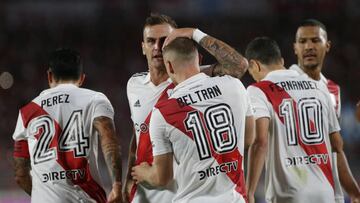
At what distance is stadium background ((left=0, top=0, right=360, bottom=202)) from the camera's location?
19969 millimetres

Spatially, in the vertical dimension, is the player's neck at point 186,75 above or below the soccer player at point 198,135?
above

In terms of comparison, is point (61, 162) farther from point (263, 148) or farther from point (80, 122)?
point (263, 148)

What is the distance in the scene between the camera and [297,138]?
617cm

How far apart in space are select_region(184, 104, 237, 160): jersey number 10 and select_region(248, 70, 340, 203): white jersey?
107cm

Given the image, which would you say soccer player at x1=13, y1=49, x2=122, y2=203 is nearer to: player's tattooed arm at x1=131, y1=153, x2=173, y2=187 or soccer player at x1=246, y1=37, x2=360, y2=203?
player's tattooed arm at x1=131, y1=153, x2=173, y2=187

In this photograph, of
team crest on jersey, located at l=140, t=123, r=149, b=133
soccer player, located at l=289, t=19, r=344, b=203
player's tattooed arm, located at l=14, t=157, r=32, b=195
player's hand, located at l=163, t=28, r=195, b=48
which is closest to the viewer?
player's hand, located at l=163, t=28, r=195, b=48

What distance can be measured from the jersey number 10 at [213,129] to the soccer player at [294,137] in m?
1.03

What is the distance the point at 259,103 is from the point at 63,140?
1592mm

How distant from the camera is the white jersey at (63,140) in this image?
5.91 metres

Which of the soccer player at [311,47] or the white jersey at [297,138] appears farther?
the soccer player at [311,47]

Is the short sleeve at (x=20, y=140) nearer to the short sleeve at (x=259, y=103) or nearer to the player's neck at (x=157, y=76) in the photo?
the player's neck at (x=157, y=76)

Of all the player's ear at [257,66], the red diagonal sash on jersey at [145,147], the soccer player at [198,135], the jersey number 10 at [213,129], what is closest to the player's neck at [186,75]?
the soccer player at [198,135]

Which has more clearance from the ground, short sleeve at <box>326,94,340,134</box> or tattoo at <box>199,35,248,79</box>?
tattoo at <box>199,35,248,79</box>

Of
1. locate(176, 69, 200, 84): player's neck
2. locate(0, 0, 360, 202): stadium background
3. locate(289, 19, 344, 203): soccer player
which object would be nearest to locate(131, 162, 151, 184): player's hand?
locate(176, 69, 200, 84): player's neck
